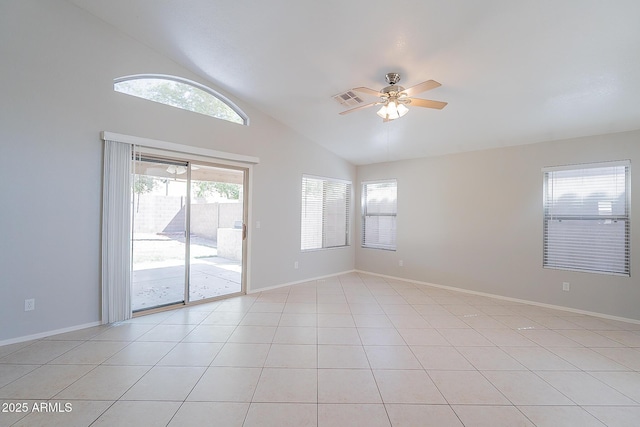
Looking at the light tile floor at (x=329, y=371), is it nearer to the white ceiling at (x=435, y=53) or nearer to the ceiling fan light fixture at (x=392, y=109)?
the ceiling fan light fixture at (x=392, y=109)

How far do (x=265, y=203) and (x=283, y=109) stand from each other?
1.60 metres

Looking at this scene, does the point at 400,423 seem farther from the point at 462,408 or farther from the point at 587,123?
the point at 587,123

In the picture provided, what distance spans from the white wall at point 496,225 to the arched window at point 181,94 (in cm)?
342

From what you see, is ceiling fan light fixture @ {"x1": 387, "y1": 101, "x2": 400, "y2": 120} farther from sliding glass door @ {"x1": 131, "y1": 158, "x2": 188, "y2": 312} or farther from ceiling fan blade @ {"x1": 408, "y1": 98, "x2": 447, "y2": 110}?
sliding glass door @ {"x1": 131, "y1": 158, "x2": 188, "y2": 312}

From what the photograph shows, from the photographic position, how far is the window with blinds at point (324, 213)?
558 centimetres

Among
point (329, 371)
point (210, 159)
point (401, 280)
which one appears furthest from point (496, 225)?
point (210, 159)

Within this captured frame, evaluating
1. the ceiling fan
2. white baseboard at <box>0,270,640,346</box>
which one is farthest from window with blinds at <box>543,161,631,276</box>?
the ceiling fan

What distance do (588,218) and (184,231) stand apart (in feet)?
18.8

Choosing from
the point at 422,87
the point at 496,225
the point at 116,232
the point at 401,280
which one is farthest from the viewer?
the point at 401,280

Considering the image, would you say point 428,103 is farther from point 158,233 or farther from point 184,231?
point 158,233

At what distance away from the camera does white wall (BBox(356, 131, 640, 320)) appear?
3717 mm

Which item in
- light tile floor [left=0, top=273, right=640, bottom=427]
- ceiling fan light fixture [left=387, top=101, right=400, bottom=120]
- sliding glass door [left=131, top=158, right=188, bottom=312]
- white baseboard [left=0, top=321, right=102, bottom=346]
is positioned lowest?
light tile floor [left=0, top=273, right=640, bottom=427]

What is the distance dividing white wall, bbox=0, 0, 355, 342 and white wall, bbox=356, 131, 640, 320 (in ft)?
14.6

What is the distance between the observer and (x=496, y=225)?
180 inches
